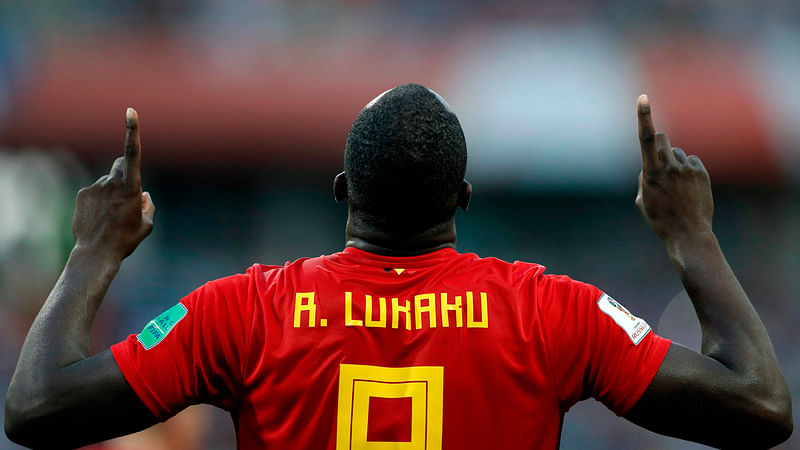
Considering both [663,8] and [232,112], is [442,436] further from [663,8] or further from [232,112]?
[663,8]

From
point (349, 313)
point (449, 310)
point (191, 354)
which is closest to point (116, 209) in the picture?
point (191, 354)

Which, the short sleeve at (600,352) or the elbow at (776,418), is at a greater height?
the short sleeve at (600,352)

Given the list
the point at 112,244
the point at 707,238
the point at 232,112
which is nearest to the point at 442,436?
the point at 707,238

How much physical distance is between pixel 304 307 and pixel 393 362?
0.26m

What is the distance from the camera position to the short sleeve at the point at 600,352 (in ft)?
6.06

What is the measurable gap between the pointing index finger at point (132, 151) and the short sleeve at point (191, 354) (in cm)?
39

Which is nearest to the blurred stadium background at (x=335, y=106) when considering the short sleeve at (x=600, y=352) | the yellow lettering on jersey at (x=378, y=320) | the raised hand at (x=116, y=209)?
the raised hand at (x=116, y=209)

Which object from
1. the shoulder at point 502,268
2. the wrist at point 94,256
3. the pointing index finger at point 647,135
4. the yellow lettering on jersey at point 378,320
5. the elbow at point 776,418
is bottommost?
the elbow at point 776,418

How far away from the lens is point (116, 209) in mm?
2102

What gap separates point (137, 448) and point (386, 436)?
6.68 m

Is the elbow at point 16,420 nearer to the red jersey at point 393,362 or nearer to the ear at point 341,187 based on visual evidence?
the red jersey at point 393,362

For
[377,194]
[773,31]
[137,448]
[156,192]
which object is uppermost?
[773,31]

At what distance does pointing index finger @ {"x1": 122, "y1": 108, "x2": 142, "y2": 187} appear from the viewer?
2061mm

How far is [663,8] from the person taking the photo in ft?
34.7
